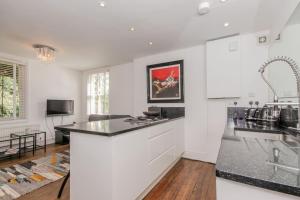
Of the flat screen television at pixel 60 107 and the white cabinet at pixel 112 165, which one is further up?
the flat screen television at pixel 60 107

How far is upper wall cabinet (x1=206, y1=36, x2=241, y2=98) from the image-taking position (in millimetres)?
2734

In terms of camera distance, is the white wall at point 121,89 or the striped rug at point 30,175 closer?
the striped rug at point 30,175

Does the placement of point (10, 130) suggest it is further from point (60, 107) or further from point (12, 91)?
point (60, 107)

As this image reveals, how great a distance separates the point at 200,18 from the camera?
223 centimetres

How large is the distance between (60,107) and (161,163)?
3761 millimetres

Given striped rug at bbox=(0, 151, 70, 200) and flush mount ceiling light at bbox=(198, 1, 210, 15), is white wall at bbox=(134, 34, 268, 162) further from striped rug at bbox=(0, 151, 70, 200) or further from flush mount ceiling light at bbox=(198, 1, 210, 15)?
striped rug at bbox=(0, 151, 70, 200)

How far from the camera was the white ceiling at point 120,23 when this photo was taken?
1.94 meters

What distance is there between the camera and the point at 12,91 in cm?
399

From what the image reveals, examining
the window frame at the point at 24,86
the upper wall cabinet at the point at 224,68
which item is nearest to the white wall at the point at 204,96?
the upper wall cabinet at the point at 224,68

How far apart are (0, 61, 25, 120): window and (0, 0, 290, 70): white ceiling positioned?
68 centimetres

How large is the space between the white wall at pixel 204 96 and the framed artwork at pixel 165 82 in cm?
14

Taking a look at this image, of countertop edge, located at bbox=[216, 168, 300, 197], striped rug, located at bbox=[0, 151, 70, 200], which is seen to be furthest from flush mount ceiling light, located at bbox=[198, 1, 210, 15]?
striped rug, located at bbox=[0, 151, 70, 200]

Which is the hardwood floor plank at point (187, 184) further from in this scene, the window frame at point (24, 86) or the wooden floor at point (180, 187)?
the window frame at point (24, 86)

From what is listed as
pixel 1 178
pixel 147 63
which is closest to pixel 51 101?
pixel 1 178
